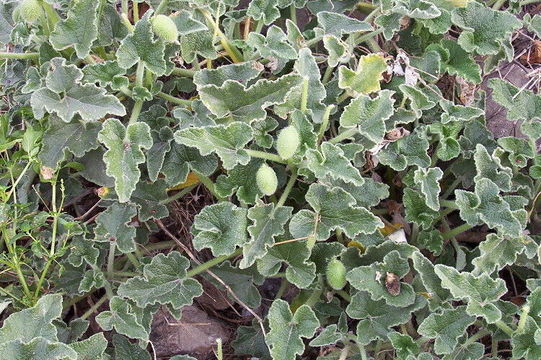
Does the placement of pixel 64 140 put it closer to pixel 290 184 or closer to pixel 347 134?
pixel 290 184

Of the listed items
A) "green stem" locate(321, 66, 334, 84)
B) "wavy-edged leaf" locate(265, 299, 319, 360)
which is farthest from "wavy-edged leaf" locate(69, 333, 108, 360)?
"green stem" locate(321, 66, 334, 84)

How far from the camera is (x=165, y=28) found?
2311 mm

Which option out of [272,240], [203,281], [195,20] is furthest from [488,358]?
[195,20]

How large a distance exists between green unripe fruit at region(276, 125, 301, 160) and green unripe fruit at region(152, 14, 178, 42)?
1.64 ft

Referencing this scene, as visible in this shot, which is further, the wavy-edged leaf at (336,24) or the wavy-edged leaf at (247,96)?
the wavy-edged leaf at (336,24)

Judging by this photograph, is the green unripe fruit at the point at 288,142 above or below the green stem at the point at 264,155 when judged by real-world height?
above

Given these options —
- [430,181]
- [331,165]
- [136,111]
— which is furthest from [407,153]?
[136,111]

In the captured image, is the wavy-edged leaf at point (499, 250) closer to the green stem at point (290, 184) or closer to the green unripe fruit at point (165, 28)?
the green stem at point (290, 184)

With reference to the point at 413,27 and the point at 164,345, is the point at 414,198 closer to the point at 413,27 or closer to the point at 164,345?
the point at 413,27

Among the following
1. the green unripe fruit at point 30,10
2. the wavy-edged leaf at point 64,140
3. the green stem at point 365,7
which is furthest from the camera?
the green stem at point 365,7

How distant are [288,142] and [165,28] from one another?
1.86ft

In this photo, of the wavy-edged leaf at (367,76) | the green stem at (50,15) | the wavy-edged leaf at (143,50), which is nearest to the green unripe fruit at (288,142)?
the wavy-edged leaf at (367,76)

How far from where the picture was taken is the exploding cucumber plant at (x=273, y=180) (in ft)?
7.42

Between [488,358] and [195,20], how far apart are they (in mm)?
1511
